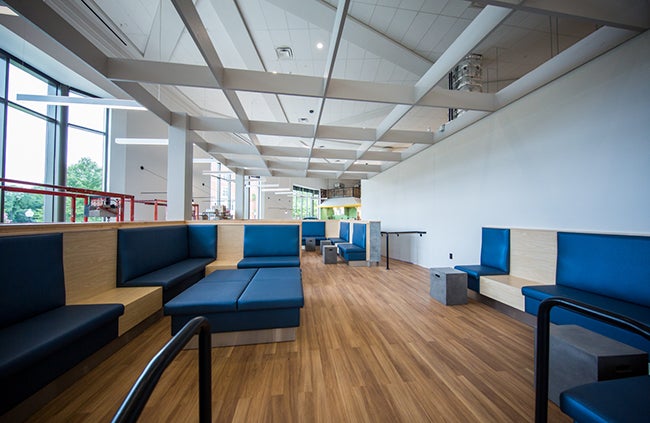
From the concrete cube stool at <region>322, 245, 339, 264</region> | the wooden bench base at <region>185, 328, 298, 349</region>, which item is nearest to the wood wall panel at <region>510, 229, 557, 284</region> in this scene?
the wooden bench base at <region>185, 328, 298, 349</region>

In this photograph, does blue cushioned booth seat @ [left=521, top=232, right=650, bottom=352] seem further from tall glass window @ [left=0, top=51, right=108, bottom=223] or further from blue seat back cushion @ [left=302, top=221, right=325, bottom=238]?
tall glass window @ [left=0, top=51, right=108, bottom=223]

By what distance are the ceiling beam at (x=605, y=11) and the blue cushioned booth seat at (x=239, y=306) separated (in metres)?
A: 3.55

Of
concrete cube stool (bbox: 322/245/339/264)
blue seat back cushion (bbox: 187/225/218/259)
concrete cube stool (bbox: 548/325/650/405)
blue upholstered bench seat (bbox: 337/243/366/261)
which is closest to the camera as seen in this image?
concrete cube stool (bbox: 548/325/650/405)

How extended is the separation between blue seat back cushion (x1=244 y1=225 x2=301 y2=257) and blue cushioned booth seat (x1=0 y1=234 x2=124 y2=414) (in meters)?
2.19

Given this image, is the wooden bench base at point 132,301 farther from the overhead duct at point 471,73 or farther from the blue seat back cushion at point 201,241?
the overhead duct at point 471,73

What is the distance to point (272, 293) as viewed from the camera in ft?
7.15

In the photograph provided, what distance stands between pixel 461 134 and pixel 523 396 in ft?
14.0

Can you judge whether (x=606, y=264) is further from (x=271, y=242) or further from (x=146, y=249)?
(x=146, y=249)

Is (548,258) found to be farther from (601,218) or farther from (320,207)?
(320,207)

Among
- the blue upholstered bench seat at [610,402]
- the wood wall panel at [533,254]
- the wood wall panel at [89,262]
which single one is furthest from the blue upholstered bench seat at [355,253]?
the blue upholstered bench seat at [610,402]

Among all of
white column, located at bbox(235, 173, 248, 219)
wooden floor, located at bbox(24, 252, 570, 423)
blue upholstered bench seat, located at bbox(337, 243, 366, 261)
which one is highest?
white column, located at bbox(235, 173, 248, 219)

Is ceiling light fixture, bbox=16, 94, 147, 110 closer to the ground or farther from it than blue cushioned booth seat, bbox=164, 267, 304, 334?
farther from it

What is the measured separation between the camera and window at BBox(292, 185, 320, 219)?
19609 millimetres

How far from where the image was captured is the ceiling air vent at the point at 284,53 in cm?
427
